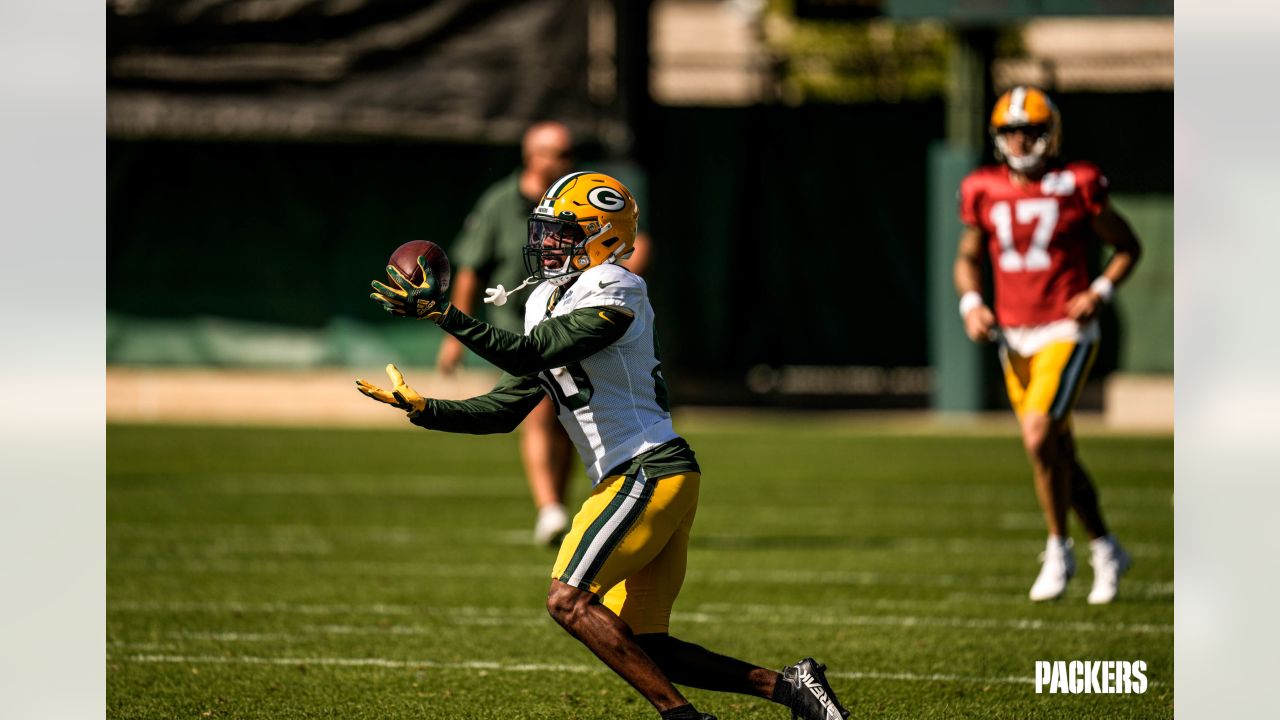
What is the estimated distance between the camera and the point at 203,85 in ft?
59.2

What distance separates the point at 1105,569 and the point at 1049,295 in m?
1.11

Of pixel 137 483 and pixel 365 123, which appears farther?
pixel 365 123

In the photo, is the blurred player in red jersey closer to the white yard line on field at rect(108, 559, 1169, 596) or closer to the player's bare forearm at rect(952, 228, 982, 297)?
the player's bare forearm at rect(952, 228, 982, 297)

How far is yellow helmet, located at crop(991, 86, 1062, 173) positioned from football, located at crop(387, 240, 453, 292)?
3453 millimetres

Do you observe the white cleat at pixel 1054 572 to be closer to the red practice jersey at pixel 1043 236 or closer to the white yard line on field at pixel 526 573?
the white yard line on field at pixel 526 573


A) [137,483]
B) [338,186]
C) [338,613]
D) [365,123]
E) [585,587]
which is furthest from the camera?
[338,186]

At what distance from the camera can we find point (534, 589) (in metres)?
8.13

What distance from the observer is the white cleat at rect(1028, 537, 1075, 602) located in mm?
7535

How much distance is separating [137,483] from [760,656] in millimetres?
6722

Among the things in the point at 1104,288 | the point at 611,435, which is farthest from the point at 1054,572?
the point at 611,435

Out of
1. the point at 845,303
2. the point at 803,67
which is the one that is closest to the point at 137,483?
the point at 845,303

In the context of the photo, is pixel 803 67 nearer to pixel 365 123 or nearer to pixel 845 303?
pixel 845 303

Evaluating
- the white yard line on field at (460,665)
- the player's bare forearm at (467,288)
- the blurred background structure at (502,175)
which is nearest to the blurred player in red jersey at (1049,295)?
the white yard line on field at (460,665)

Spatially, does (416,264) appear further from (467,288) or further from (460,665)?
(467,288)
